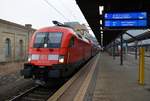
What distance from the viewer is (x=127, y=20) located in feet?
44.0

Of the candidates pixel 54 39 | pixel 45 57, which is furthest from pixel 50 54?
pixel 54 39

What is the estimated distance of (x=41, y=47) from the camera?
14891 mm

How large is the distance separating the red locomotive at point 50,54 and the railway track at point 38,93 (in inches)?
25.1

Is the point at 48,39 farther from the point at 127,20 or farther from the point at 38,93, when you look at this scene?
the point at 127,20

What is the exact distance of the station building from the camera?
34812 millimetres

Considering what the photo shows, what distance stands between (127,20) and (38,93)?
192 inches

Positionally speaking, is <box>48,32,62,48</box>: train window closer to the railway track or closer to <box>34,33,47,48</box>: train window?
<box>34,33,47,48</box>: train window

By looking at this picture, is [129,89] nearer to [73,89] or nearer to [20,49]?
[73,89]

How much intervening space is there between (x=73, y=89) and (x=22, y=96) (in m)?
2.19

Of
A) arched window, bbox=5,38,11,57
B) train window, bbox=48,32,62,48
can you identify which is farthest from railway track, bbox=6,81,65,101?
arched window, bbox=5,38,11,57

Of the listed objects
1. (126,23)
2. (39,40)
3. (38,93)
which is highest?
(126,23)

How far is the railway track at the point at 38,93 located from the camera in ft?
41.0

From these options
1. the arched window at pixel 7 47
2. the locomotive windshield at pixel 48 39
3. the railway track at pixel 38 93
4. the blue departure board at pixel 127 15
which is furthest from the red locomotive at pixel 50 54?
the arched window at pixel 7 47

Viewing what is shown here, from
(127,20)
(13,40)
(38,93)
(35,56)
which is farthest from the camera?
(13,40)
